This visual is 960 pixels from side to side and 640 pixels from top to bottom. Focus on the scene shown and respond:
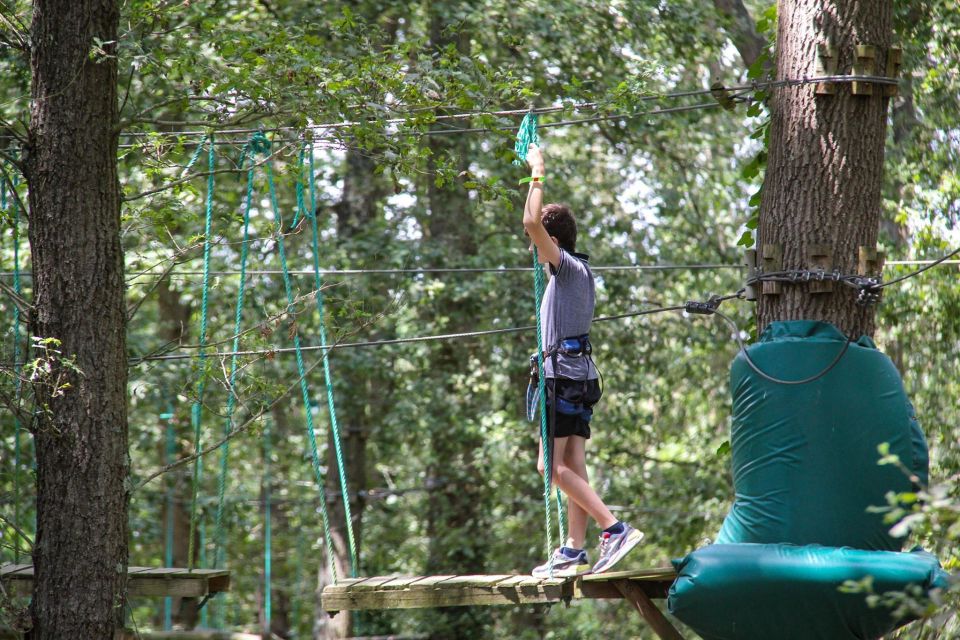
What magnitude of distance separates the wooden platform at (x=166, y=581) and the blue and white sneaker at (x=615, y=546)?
1391mm

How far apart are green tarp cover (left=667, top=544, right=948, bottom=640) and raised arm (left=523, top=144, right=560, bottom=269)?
1125mm

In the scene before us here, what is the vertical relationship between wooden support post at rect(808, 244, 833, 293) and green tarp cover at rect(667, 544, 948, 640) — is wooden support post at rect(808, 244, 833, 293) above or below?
above

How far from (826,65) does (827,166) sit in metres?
0.35

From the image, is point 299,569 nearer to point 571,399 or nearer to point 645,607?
point 645,607

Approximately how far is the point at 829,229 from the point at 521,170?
4.52 meters

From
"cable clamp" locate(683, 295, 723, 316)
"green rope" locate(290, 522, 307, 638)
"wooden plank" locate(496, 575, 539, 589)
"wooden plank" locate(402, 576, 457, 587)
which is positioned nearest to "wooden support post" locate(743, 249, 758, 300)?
"cable clamp" locate(683, 295, 723, 316)

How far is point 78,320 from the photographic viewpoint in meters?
3.63

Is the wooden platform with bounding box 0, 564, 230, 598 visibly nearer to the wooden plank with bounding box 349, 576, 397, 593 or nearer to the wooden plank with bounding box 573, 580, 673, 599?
the wooden plank with bounding box 349, 576, 397, 593

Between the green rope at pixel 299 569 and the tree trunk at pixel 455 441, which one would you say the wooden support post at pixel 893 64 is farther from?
the green rope at pixel 299 569

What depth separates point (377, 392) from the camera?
8.95 m

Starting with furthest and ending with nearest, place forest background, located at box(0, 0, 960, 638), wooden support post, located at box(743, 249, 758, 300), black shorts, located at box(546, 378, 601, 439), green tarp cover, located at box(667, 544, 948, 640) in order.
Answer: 1. forest background, located at box(0, 0, 960, 638)
2. black shorts, located at box(546, 378, 601, 439)
3. wooden support post, located at box(743, 249, 758, 300)
4. green tarp cover, located at box(667, 544, 948, 640)

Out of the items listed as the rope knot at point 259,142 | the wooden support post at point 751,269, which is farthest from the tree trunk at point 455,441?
the wooden support post at point 751,269

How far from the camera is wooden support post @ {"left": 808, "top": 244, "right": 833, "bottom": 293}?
3.61 meters

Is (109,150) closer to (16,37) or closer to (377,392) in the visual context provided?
(16,37)
